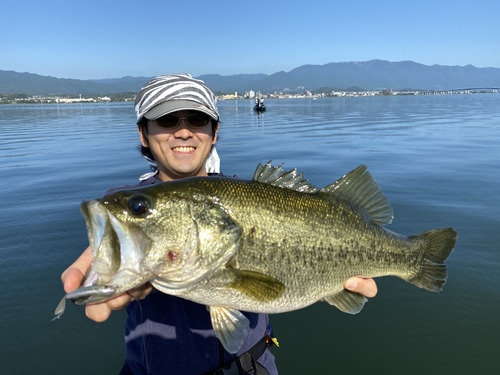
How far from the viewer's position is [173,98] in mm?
3035

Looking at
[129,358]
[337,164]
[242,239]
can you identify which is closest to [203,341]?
[129,358]

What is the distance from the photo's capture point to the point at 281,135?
27.0 metres

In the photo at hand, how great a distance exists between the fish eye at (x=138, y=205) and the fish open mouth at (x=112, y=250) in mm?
113

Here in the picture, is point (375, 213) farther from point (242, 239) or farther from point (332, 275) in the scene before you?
point (242, 239)

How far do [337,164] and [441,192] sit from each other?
528cm

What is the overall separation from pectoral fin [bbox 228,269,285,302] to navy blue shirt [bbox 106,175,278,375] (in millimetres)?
681

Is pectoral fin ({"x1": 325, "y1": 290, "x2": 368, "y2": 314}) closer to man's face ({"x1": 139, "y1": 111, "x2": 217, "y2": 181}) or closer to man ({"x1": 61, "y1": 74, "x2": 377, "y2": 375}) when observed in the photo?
man ({"x1": 61, "y1": 74, "x2": 377, "y2": 375})

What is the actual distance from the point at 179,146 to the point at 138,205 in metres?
1.17

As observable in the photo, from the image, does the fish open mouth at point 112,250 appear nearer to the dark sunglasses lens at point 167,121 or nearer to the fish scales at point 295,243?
the fish scales at point 295,243

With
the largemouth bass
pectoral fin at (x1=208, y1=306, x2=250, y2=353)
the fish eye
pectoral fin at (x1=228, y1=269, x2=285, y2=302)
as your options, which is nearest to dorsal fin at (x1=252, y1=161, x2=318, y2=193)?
the largemouth bass

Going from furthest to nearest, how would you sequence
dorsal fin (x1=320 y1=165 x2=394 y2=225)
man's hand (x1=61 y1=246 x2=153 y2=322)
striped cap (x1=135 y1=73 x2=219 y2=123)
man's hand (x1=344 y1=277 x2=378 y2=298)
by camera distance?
1. striped cap (x1=135 y1=73 x2=219 y2=123)
2. dorsal fin (x1=320 y1=165 x2=394 y2=225)
3. man's hand (x1=344 y1=277 x2=378 y2=298)
4. man's hand (x1=61 y1=246 x2=153 y2=322)

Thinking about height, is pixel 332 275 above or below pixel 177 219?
below

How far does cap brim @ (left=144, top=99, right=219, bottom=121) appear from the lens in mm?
2979

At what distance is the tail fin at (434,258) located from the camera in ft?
9.95
